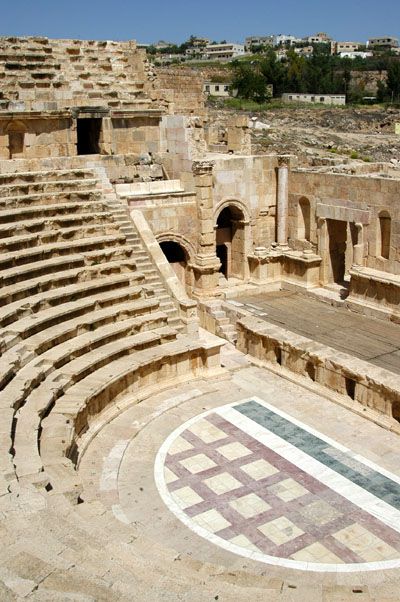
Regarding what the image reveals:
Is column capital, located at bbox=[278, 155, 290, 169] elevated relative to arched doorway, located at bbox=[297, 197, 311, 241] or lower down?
elevated

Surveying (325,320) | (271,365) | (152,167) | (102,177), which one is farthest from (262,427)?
(152,167)

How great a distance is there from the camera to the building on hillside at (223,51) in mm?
158000

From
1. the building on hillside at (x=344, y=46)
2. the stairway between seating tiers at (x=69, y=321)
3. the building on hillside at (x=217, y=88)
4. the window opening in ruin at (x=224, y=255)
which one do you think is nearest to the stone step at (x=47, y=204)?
the stairway between seating tiers at (x=69, y=321)

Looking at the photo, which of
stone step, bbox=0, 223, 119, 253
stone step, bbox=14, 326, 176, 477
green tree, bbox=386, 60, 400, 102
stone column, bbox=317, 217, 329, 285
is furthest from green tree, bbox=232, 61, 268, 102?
stone step, bbox=14, 326, 176, 477

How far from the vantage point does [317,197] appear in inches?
693

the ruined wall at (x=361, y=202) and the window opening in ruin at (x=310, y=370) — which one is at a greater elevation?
the ruined wall at (x=361, y=202)

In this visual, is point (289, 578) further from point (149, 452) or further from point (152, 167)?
point (152, 167)

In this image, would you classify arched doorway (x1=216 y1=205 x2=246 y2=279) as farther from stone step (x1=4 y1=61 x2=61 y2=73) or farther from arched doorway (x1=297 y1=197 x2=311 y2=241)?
stone step (x1=4 y1=61 x2=61 y2=73)

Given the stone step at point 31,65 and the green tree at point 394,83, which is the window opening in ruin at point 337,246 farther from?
the green tree at point 394,83

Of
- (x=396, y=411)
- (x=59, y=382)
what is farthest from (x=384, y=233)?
(x=59, y=382)

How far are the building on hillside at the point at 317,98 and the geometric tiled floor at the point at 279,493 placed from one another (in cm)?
6672

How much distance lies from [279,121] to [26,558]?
173 ft

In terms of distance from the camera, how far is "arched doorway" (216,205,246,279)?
18.5 m

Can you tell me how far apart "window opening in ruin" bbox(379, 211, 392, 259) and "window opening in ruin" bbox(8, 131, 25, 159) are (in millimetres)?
8932
